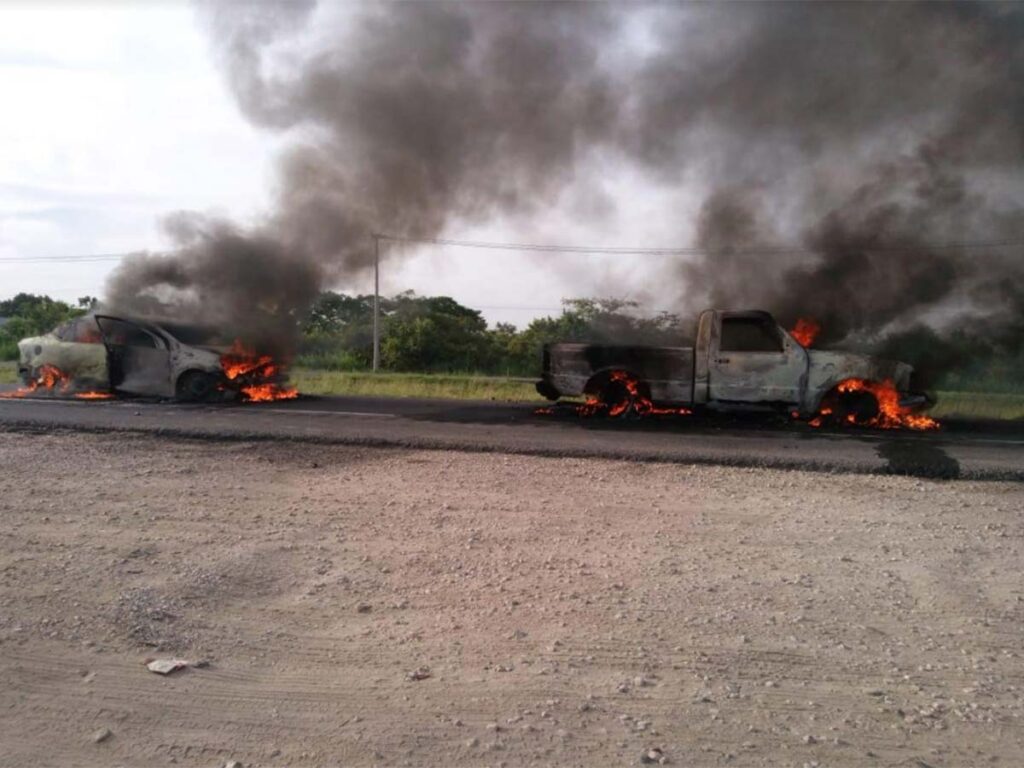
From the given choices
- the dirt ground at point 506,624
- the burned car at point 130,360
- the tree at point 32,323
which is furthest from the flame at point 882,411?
the tree at point 32,323

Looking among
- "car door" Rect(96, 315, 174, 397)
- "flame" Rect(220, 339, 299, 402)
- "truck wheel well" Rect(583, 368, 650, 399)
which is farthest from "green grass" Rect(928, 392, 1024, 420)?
"car door" Rect(96, 315, 174, 397)

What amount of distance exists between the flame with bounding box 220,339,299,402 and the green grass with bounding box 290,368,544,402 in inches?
90.6

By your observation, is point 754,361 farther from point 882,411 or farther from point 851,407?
point 882,411

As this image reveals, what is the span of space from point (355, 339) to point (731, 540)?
28.3 metres

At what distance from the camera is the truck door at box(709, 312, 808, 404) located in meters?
9.73

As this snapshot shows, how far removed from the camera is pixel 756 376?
984cm

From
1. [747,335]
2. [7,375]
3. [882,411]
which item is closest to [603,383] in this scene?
[747,335]

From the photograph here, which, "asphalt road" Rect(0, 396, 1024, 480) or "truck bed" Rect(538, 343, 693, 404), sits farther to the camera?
"truck bed" Rect(538, 343, 693, 404)

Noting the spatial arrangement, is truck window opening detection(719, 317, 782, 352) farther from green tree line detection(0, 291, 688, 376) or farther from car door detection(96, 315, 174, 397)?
car door detection(96, 315, 174, 397)

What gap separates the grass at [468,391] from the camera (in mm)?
12977

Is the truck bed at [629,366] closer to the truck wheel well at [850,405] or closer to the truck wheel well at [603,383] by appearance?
the truck wheel well at [603,383]

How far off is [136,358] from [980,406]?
538 inches

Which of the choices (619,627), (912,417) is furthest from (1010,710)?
(912,417)

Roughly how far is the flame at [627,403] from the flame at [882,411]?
1768 millimetres
